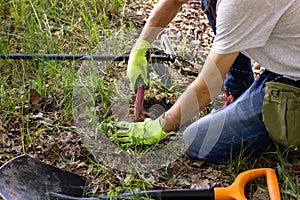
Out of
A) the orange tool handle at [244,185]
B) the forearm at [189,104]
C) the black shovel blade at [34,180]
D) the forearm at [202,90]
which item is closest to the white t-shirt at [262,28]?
the forearm at [202,90]

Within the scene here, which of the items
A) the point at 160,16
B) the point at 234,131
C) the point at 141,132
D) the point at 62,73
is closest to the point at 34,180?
the point at 141,132

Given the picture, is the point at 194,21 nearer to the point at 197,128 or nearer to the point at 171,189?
the point at 197,128

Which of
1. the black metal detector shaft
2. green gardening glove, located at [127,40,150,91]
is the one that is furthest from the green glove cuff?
the black metal detector shaft

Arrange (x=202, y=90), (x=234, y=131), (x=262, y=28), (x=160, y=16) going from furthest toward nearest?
(x=160, y=16)
(x=234, y=131)
(x=202, y=90)
(x=262, y=28)

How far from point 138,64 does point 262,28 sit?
0.90 meters

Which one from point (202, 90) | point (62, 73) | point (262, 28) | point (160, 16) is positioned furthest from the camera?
point (62, 73)

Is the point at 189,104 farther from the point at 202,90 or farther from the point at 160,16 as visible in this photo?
the point at 160,16

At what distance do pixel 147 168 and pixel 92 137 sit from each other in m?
0.35

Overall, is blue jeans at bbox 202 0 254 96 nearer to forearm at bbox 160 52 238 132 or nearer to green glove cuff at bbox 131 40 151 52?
green glove cuff at bbox 131 40 151 52

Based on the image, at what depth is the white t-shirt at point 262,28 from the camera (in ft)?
6.04

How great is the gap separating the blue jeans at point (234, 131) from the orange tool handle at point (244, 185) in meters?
0.15

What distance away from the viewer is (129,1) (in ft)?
11.4

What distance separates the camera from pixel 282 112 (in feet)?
6.91

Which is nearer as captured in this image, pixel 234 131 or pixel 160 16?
pixel 234 131
